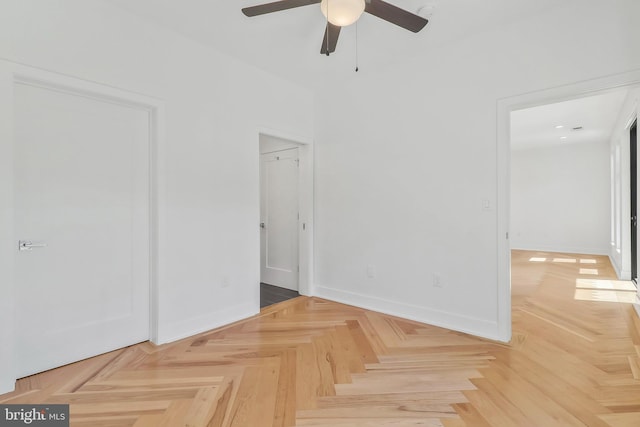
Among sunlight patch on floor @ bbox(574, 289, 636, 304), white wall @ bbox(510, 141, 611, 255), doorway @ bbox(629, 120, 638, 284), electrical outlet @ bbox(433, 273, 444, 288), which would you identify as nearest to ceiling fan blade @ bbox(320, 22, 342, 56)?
electrical outlet @ bbox(433, 273, 444, 288)

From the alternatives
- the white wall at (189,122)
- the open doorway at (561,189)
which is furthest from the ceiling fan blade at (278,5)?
the open doorway at (561,189)

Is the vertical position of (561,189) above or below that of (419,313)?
above

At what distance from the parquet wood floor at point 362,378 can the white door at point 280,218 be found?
1290 millimetres

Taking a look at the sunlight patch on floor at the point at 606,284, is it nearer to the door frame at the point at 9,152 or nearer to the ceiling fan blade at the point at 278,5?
the ceiling fan blade at the point at 278,5

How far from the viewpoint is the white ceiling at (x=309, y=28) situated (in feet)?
8.04

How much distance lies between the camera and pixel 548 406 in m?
1.85

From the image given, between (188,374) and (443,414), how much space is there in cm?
170

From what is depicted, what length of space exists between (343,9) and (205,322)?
9.31 feet

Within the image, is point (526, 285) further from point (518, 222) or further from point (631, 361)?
point (518, 222)

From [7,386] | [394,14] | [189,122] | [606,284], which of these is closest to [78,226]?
[7,386]

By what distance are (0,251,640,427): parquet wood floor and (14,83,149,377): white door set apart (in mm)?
244

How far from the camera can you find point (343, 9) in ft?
5.61

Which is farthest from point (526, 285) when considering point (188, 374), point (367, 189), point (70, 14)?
point (70, 14)

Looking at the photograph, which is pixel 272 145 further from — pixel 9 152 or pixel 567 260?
pixel 567 260
